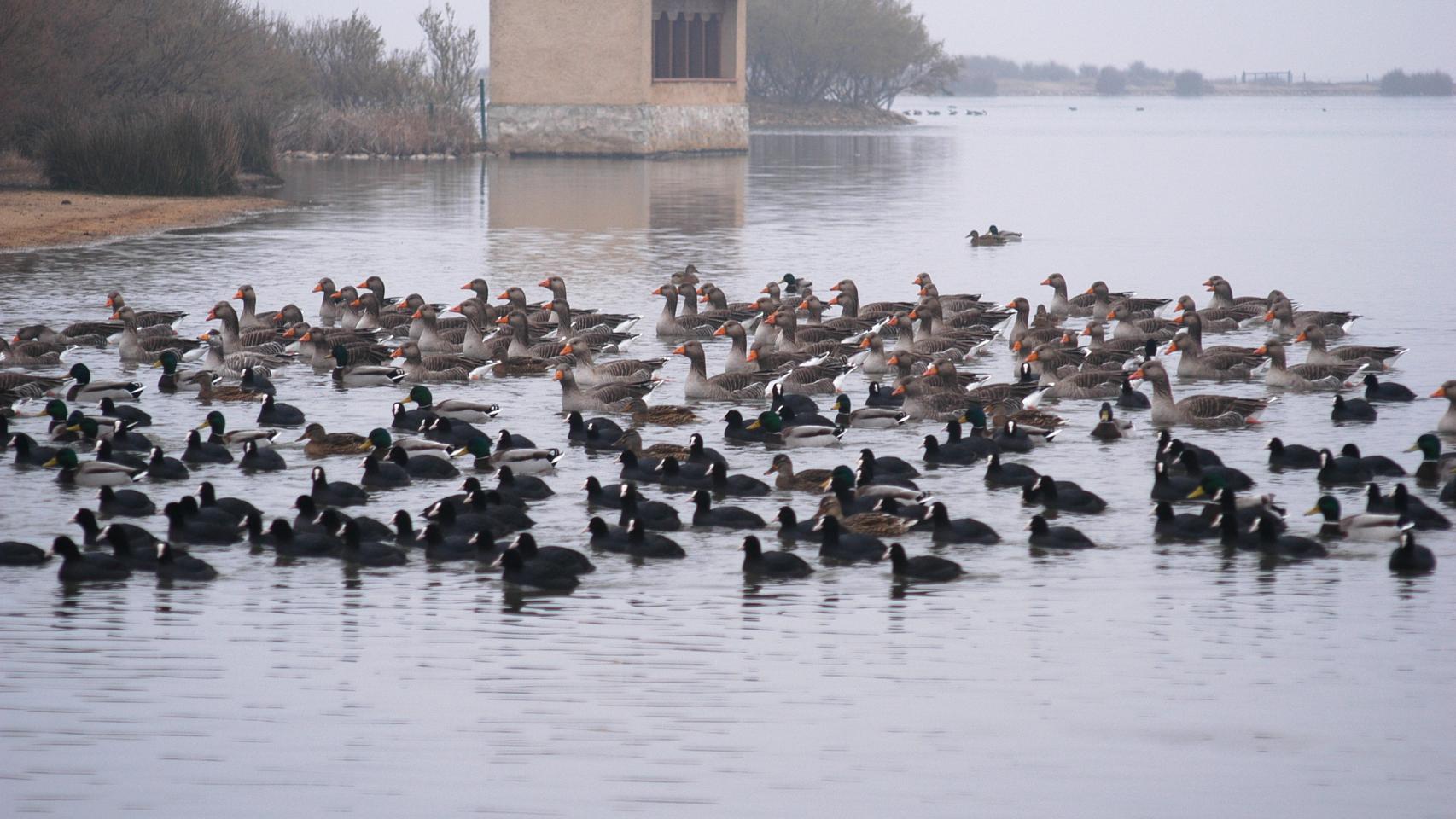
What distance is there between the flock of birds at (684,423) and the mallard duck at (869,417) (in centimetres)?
3

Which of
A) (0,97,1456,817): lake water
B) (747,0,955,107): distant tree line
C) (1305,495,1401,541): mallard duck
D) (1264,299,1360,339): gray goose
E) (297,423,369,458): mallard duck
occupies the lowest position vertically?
(0,97,1456,817): lake water

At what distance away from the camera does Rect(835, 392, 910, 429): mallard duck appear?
60.8ft

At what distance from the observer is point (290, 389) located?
2081cm

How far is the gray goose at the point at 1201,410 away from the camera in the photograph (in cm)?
1856

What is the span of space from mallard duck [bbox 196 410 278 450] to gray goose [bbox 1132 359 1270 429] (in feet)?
29.7

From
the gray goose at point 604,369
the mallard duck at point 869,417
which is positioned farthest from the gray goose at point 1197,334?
the gray goose at point 604,369

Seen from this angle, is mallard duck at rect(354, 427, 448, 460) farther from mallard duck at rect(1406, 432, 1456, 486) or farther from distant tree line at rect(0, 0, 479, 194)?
distant tree line at rect(0, 0, 479, 194)

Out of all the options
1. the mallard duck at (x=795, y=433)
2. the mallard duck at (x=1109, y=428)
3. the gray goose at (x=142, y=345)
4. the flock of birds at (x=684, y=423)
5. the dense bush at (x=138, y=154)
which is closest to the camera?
the flock of birds at (x=684, y=423)

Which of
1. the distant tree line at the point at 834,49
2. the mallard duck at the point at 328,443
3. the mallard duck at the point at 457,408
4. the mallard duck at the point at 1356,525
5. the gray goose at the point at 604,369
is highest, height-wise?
the distant tree line at the point at 834,49

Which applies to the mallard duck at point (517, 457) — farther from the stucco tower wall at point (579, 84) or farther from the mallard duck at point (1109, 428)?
the stucco tower wall at point (579, 84)

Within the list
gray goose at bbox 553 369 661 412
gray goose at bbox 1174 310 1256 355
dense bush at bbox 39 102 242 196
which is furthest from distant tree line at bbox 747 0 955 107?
gray goose at bbox 553 369 661 412

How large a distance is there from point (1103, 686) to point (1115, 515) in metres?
4.29

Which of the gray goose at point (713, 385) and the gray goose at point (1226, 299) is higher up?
the gray goose at point (1226, 299)

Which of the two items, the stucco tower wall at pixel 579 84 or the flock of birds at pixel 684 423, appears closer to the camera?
the flock of birds at pixel 684 423
